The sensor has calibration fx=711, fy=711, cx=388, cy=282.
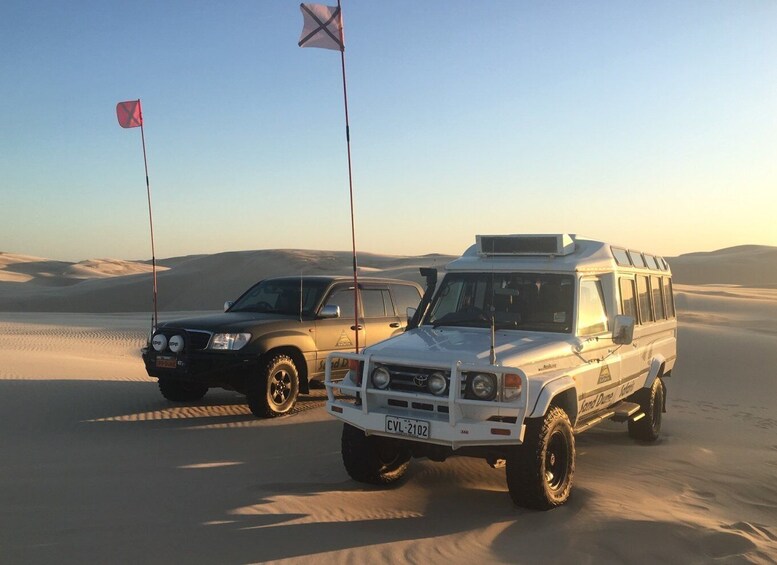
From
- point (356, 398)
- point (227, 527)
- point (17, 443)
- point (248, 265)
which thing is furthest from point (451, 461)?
point (248, 265)

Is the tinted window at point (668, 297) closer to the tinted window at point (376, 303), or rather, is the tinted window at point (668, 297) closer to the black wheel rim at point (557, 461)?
the tinted window at point (376, 303)

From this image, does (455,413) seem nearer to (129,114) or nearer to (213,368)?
(213,368)

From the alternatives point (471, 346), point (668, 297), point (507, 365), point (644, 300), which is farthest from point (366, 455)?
point (668, 297)

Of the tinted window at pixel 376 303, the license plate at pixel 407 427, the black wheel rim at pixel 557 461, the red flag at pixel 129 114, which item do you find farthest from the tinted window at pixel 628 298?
the red flag at pixel 129 114

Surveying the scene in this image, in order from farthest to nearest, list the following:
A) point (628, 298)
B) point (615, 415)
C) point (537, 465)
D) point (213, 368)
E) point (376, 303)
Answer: point (376, 303)
point (213, 368)
point (628, 298)
point (615, 415)
point (537, 465)

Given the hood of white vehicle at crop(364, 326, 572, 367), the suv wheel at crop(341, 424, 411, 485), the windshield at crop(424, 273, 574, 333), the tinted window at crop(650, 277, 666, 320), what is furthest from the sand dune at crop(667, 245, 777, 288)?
the suv wheel at crop(341, 424, 411, 485)

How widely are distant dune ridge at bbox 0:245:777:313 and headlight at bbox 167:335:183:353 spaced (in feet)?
115

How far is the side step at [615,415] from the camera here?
686 cm

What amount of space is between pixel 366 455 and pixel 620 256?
384 cm

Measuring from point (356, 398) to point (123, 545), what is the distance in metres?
2.25

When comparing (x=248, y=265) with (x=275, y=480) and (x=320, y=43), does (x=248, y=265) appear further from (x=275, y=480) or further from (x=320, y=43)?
(x=275, y=480)

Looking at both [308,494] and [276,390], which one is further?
[276,390]

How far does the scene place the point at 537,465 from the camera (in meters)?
5.69

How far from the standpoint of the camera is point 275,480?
6.77 m
